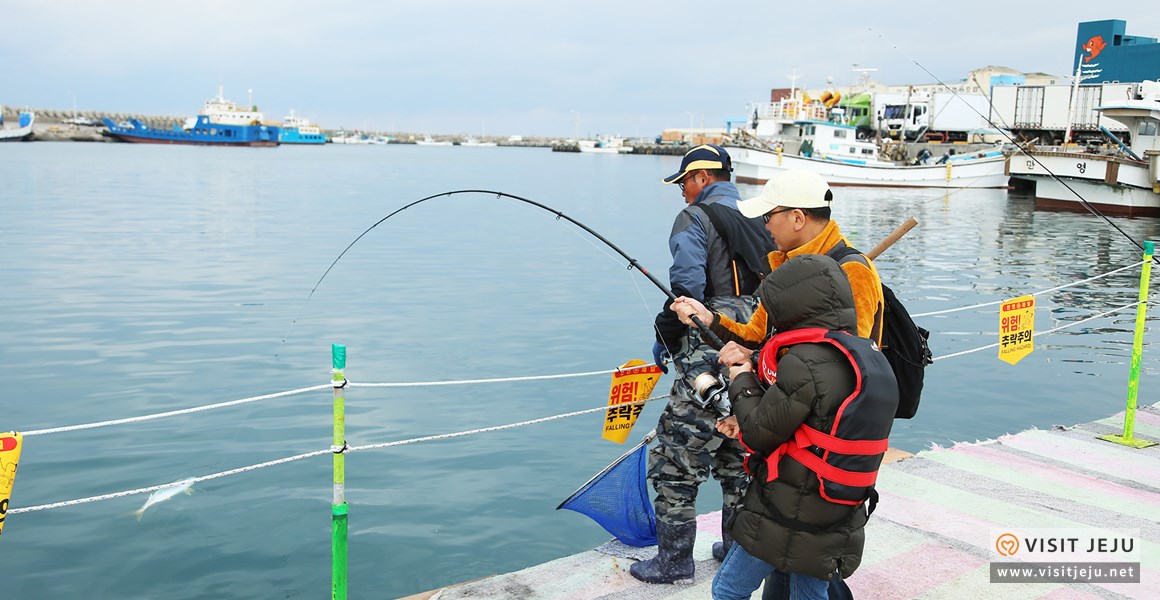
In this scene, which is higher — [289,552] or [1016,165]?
[1016,165]

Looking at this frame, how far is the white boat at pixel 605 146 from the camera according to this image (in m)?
166

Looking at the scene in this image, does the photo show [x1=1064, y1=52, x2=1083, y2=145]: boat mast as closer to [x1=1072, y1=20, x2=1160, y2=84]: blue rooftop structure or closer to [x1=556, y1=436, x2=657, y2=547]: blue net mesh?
[x1=1072, y1=20, x2=1160, y2=84]: blue rooftop structure

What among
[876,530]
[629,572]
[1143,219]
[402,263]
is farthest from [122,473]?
[1143,219]

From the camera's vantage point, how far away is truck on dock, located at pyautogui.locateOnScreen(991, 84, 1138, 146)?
5609 cm

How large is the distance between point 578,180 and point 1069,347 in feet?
182

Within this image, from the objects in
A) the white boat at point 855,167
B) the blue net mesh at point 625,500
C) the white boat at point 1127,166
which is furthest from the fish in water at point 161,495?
the white boat at point 855,167

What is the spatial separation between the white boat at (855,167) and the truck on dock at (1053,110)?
15.1 feet

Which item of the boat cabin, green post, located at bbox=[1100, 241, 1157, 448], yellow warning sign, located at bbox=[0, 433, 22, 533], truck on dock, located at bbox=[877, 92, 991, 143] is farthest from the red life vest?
truck on dock, located at bbox=[877, 92, 991, 143]

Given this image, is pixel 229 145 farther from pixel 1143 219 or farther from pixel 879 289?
pixel 879 289

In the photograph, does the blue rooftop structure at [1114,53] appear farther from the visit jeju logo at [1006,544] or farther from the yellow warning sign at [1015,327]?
the visit jeju logo at [1006,544]

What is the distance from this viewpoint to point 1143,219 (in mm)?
33656

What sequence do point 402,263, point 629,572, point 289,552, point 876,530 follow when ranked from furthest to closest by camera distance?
point 402,263 → point 289,552 → point 876,530 → point 629,572

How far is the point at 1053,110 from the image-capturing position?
59375mm

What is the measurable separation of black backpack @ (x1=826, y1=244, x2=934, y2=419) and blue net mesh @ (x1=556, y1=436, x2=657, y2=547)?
1.61 meters
